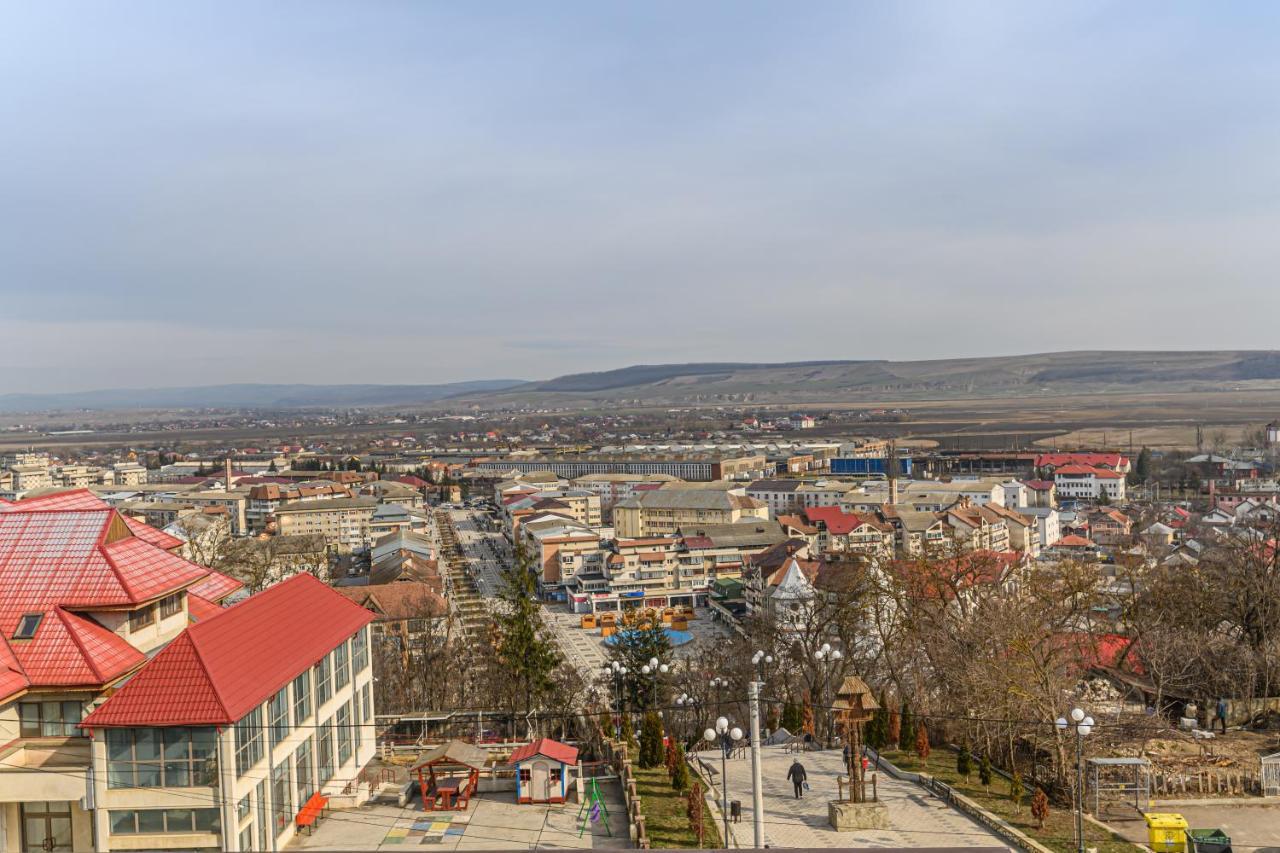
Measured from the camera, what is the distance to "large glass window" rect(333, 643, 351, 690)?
1839 centimetres

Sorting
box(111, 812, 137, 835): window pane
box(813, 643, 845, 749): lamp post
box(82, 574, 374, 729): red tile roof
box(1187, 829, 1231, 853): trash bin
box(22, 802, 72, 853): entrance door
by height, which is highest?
box(82, 574, 374, 729): red tile roof

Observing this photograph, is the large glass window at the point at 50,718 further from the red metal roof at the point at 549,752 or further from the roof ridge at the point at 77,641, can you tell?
the red metal roof at the point at 549,752

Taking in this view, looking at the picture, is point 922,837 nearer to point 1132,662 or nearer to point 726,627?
point 1132,662

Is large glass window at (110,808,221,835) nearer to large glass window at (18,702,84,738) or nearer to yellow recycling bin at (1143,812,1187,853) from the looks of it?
large glass window at (18,702,84,738)

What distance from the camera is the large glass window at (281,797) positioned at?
1509 centimetres

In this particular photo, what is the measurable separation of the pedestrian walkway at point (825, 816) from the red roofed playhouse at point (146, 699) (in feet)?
23.1

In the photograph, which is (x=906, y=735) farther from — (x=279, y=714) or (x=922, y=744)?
(x=279, y=714)

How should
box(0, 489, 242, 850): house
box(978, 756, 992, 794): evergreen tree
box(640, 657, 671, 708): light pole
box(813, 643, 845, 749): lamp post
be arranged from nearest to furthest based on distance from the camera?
box(0, 489, 242, 850): house
box(978, 756, 992, 794): evergreen tree
box(640, 657, 671, 708): light pole
box(813, 643, 845, 749): lamp post

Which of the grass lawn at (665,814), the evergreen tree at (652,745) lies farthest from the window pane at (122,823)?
the evergreen tree at (652,745)

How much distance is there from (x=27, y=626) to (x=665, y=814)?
10.2 metres

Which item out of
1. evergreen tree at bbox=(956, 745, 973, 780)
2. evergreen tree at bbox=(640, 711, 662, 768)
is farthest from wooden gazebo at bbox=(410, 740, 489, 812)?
evergreen tree at bbox=(956, 745, 973, 780)

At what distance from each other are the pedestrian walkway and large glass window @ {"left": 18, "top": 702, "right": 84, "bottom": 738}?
32.8 ft

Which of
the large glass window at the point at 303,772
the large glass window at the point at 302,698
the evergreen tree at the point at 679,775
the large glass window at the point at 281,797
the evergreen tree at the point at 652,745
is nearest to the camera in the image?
the large glass window at the point at 281,797

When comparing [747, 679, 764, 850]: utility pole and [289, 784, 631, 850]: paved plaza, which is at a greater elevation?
[747, 679, 764, 850]: utility pole
